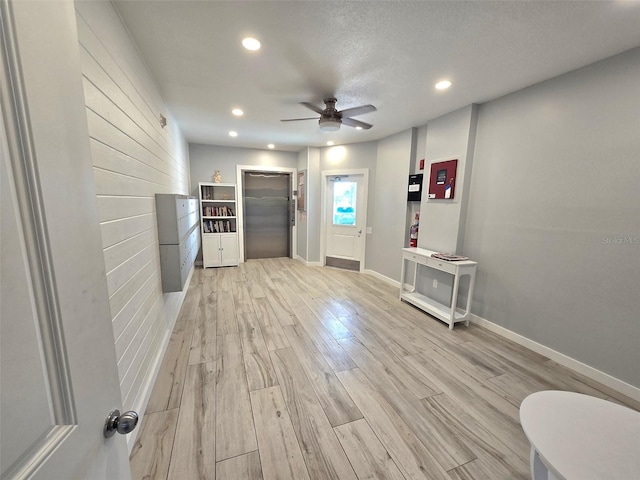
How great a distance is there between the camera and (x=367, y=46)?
74.4 inches

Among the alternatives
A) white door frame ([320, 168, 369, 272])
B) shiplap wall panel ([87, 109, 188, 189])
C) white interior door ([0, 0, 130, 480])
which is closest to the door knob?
white interior door ([0, 0, 130, 480])

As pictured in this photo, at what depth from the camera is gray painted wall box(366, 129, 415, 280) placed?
13.6 feet

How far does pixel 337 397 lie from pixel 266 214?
471cm

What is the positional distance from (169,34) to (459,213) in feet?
10.7

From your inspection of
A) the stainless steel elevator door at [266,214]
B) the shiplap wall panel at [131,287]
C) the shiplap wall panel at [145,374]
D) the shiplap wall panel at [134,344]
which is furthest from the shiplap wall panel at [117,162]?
the stainless steel elevator door at [266,214]

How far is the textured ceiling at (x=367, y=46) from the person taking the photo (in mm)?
1545

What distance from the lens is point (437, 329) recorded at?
9.72 feet

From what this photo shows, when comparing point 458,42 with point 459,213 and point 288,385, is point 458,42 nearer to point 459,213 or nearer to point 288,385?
point 459,213

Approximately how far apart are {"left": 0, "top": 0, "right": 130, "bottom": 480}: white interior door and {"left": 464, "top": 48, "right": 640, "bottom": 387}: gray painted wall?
321cm

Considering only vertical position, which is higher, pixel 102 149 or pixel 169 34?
pixel 169 34

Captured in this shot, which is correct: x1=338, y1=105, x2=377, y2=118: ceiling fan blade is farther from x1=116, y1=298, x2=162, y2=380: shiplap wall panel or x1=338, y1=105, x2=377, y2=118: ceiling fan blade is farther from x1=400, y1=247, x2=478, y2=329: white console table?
x1=116, y1=298, x2=162, y2=380: shiplap wall panel

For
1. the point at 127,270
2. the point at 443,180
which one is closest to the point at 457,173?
the point at 443,180

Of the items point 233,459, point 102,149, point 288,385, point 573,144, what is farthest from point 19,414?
point 573,144

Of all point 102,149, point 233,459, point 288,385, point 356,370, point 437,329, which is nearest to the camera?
point 102,149
